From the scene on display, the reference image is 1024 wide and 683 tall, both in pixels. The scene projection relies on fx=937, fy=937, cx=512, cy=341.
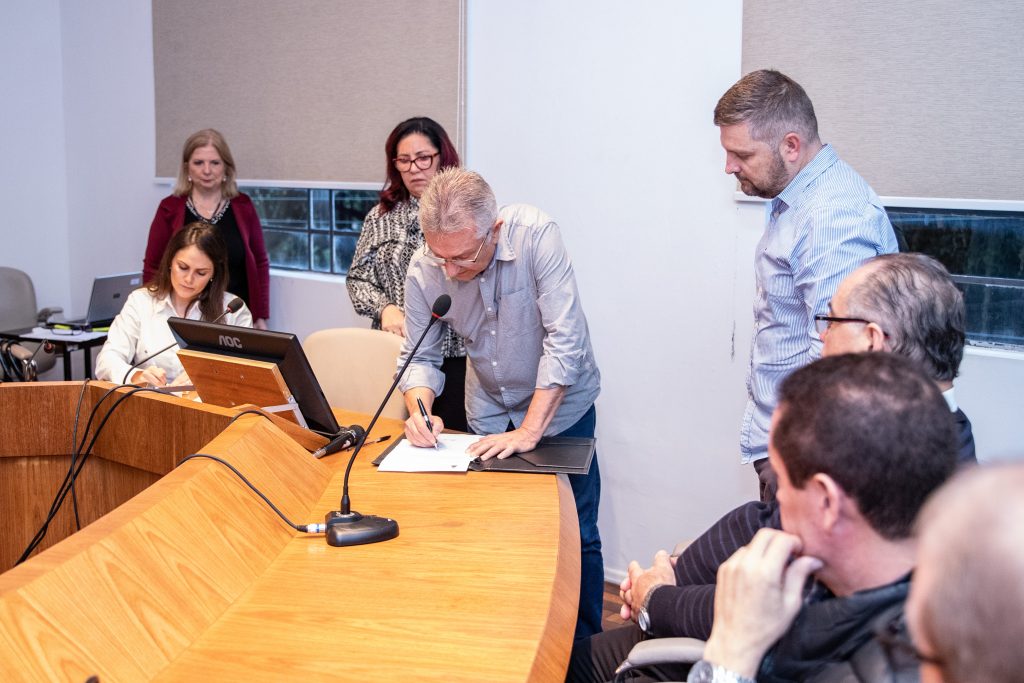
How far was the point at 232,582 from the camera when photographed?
157cm

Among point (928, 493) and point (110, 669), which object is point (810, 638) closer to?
point (928, 493)

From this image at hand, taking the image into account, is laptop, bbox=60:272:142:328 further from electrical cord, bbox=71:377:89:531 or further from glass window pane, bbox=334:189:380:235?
electrical cord, bbox=71:377:89:531

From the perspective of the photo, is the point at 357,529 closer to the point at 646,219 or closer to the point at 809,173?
the point at 809,173

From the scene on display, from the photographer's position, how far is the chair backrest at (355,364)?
2.95 meters

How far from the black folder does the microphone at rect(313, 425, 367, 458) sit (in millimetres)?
97

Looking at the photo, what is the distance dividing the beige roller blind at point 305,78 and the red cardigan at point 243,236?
333mm

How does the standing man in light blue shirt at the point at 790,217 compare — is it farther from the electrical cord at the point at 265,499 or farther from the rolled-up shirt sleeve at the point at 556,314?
the electrical cord at the point at 265,499

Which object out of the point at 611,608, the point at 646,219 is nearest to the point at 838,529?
the point at 646,219

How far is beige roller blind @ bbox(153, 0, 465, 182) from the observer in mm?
3895

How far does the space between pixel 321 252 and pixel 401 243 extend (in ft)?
Result: 5.16

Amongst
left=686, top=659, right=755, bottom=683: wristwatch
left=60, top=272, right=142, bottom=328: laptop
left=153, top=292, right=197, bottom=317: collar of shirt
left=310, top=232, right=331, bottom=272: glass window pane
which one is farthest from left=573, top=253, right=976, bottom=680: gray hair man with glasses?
left=310, top=232, right=331, bottom=272: glass window pane

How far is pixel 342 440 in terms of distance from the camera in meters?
2.40

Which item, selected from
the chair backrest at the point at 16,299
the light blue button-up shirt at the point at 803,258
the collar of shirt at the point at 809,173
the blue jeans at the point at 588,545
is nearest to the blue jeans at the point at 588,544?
the blue jeans at the point at 588,545

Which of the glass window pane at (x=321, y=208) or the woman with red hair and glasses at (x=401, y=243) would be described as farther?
the glass window pane at (x=321, y=208)
